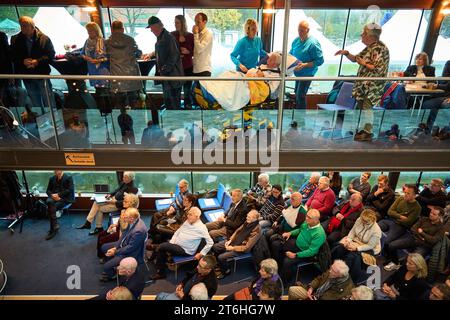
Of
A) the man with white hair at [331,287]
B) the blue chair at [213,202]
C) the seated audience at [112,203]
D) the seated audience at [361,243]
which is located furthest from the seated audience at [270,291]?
the seated audience at [112,203]

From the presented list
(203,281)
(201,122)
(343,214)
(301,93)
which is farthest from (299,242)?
(201,122)

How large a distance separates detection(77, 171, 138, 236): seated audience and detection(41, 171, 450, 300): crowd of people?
1.07m

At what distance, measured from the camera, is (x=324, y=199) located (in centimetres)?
654

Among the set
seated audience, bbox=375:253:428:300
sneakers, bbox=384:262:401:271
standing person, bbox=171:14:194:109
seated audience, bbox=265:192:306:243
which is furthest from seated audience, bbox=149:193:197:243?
sneakers, bbox=384:262:401:271

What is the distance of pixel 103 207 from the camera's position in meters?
7.66

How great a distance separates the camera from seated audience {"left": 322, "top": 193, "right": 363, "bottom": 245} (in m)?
6.11

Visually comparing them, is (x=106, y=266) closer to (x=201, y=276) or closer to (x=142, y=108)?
(x=201, y=276)

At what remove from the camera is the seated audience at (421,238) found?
18.2 feet

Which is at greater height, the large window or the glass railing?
the glass railing

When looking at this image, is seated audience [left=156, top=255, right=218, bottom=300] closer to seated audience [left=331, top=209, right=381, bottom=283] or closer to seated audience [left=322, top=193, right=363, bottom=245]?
seated audience [left=331, top=209, right=381, bottom=283]

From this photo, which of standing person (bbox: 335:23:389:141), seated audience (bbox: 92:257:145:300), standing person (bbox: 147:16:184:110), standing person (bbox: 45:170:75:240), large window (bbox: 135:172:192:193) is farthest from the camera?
large window (bbox: 135:172:192:193)

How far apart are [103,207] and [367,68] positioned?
6044 millimetres

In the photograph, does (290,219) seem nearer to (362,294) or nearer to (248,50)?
(362,294)

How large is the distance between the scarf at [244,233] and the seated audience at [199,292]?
1440 mm
